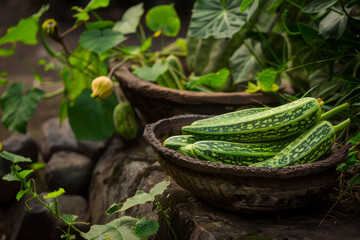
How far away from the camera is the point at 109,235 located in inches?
43.0

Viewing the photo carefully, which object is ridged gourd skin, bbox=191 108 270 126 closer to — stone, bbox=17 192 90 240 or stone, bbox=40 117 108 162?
stone, bbox=17 192 90 240

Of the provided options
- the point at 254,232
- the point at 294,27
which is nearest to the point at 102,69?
the point at 294,27

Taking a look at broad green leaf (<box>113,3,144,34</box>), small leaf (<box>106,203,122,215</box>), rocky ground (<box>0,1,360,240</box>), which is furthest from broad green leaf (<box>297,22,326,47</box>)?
broad green leaf (<box>113,3,144,34</box>)

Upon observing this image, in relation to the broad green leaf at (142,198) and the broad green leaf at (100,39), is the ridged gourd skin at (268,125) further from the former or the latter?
the broad green leaf at (100,39)

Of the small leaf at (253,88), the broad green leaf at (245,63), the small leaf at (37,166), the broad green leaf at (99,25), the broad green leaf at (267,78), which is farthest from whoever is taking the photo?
the small leaf at (37,166)

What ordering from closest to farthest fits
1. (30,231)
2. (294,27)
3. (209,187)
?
(209,187), (294,27), (30,231)

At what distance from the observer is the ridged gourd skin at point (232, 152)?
41.4 inches

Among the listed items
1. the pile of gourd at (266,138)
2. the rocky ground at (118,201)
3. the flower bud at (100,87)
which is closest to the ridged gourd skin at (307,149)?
the pile of gourd at (266,138)

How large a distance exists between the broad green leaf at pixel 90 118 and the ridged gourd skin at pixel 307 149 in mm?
1128

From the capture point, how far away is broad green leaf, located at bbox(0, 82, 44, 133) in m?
2.02

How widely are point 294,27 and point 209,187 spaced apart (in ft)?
2.34

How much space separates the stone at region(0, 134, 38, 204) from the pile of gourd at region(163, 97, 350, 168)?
1315 millimetres

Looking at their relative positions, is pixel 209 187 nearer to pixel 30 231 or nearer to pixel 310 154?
pixel 310 154

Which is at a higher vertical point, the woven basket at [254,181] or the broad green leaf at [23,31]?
the woven basket at [254,181]
